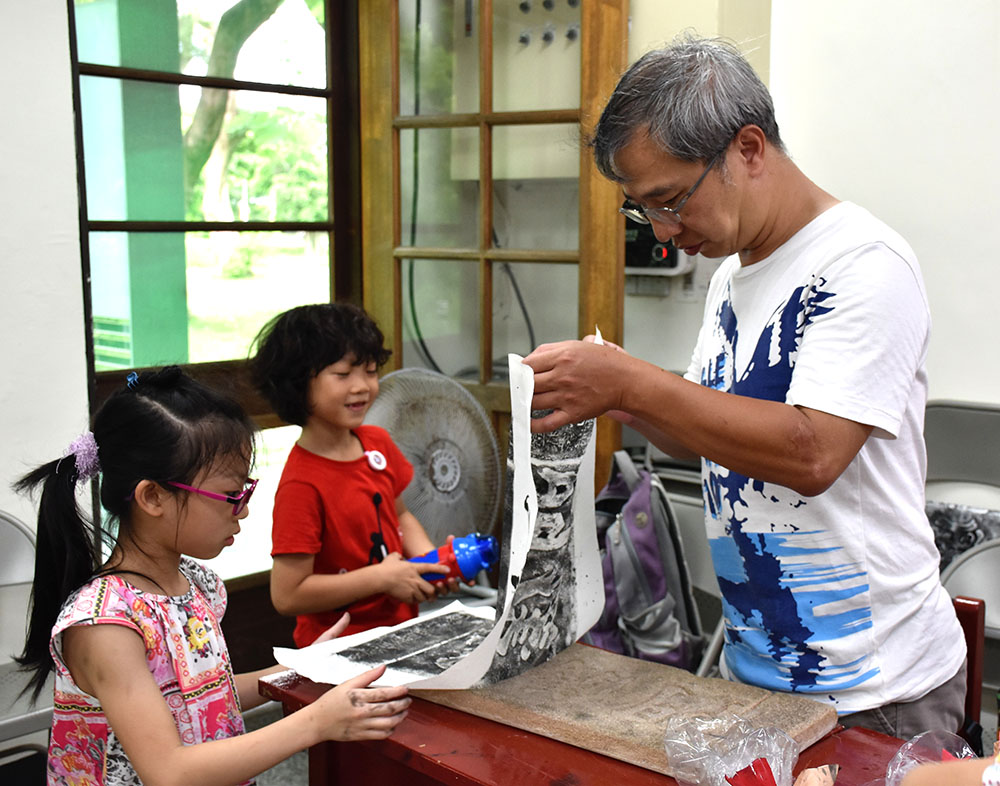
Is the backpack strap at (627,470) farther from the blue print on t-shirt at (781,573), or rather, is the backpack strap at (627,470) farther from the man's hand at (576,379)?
the man's hand at (576,379)

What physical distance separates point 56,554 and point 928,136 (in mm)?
2213

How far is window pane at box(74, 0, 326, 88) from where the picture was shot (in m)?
2.76

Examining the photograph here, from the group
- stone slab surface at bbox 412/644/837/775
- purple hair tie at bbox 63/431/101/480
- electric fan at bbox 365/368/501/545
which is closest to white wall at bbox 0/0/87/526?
electric fan at bbox 365/368/501/545

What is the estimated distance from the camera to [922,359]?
1.21m

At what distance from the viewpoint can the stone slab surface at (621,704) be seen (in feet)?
3.58

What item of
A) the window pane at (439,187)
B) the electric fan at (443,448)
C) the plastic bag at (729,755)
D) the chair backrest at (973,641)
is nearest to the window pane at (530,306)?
the window pane at (439,187)

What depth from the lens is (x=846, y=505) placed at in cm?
121

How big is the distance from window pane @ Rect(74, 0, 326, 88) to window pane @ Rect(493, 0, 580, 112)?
718mm

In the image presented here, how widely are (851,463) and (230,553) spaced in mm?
2531

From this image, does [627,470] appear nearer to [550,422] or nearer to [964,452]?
[964,452]

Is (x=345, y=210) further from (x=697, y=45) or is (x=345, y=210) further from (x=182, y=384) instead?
(x=697, y=45)

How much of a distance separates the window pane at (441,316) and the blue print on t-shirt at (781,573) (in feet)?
6.03

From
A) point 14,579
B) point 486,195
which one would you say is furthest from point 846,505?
point 486,195

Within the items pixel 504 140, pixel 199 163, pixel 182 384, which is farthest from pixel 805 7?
pixel 182 384
